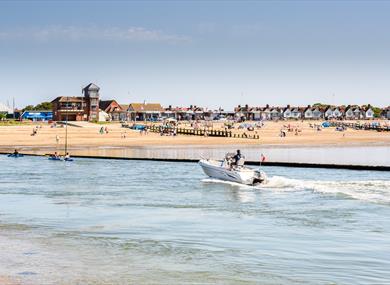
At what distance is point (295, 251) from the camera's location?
28.9 m

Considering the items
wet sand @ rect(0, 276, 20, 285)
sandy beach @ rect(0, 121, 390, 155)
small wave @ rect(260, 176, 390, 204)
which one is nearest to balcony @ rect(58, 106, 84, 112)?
sandy beach @ rect(0, 121, 390, 155)

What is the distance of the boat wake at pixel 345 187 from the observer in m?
46.6

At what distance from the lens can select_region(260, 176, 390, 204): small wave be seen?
153 feet

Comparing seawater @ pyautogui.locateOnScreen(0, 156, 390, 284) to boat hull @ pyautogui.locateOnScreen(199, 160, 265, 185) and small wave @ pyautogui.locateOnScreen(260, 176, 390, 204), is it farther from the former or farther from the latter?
boat hull @ pyautogui.locateOnScreen(199, 160, 265, 185)

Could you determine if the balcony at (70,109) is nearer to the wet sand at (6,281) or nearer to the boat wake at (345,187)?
the boat wake at (345,187)

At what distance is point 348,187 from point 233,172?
9.63m

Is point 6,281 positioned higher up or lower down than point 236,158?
lower down

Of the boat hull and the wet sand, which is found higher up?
the boat hull

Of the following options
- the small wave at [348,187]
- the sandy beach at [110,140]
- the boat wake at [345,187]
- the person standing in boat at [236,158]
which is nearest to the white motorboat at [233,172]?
the person standing in boat at [236,158]

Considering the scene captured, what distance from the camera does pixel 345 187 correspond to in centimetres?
5162

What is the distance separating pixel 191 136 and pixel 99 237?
103 meters

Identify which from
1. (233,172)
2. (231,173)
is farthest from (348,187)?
(231,173)

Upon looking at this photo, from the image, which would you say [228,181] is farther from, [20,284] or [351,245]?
[20,284]

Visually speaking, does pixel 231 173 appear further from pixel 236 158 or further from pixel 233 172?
pixel 236 158
